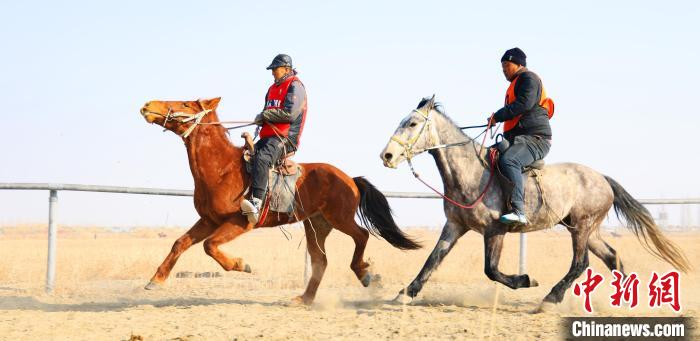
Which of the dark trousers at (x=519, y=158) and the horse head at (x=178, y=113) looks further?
the horse head at (x=178, y=113)

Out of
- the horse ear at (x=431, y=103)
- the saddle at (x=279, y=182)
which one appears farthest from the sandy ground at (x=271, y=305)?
the horse ear at (x=431, y=103)

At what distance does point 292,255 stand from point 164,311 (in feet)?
28.1

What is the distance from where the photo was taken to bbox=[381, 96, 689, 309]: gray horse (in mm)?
7934

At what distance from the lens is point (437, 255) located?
825 cm

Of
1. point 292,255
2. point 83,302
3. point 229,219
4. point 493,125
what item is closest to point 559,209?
point 493,125

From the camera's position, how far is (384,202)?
379 inches

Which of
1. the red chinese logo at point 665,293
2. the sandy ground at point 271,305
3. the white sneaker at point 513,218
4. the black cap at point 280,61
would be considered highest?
the black cap at point 280,61

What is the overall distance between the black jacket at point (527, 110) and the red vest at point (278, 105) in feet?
7.53

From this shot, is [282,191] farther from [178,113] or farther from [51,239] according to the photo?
[51,239]

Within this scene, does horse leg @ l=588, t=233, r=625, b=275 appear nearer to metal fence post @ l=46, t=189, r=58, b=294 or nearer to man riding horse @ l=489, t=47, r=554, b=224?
man riding horse @ l=489, t=47, r=554, b=224

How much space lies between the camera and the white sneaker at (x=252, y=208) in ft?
26.6

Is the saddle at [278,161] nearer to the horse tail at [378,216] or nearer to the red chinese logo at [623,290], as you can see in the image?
the horse tail at [378,216]

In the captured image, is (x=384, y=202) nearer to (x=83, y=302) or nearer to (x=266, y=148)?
(x=266, y=148)

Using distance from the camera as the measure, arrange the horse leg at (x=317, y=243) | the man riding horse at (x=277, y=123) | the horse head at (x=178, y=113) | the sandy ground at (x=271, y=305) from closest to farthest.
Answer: the sandy ground at (x=271, y=305) → the horse head at (x=178, y=113) → the man riding horse at (x=277, y=123) → the horse leg at (x=317, y=243)
